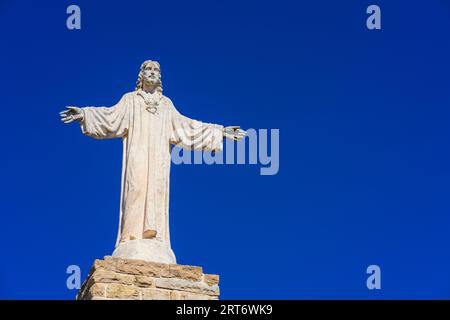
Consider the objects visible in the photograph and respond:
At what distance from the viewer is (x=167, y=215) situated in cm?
1585

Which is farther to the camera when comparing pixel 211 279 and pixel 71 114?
pixel 71 114

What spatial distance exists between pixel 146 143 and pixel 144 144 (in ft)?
0.13

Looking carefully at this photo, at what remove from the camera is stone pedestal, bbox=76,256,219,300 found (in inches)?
565

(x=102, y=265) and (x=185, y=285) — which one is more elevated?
(x=102, y=265)

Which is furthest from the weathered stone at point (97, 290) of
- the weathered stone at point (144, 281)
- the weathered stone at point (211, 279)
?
the weathered stone at point (211, 279)

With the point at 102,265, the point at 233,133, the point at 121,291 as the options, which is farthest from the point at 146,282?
the point at 233,133

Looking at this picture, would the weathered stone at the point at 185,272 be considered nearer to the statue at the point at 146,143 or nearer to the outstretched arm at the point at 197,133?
the statue at the point at 146,143

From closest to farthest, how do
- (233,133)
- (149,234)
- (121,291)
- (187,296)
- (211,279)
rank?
(121,291) → (187,296) → (211,279) → (149,234) → (233,133)

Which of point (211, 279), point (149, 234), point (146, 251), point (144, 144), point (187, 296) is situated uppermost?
point (144, 144)

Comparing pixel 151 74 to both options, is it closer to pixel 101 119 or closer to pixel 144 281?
pixel 101 119

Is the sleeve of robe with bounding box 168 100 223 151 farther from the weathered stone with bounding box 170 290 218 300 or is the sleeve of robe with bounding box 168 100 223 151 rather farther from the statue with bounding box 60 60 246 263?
the weathered stone with bounding box 170 290 218 300

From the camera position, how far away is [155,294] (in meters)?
14.6
